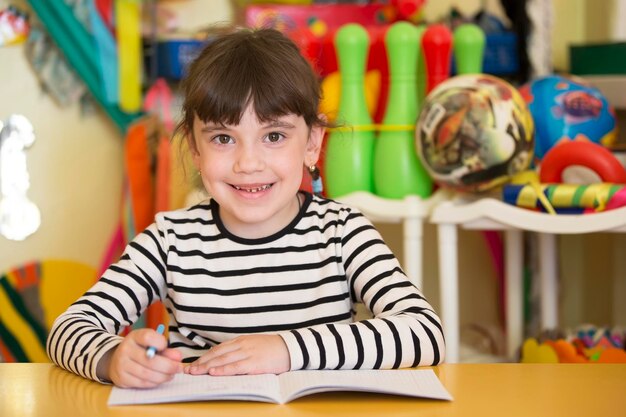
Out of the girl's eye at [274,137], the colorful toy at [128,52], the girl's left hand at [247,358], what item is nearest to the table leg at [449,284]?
the girl's eye at [274,137]

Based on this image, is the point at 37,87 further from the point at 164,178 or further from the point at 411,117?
the point at 411,117

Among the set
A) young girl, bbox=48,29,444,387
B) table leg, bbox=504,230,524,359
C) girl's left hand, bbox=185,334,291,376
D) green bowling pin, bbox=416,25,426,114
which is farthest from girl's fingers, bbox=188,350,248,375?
table leg, bbox=504,230,524,359

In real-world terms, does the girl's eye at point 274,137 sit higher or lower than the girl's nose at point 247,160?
higher

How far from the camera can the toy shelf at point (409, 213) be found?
1.83 meters

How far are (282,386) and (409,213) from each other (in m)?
0.98

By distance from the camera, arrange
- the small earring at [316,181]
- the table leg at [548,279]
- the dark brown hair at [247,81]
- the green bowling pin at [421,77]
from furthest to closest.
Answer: the table leg at [548,279], the green bowling pin at [421,77], the small earring at [316,181], the dark brown hair at [247,81]

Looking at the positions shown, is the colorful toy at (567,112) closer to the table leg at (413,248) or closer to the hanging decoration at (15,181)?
the table leg at (413,248)

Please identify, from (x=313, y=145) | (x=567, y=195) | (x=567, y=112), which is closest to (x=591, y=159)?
(x=567, y=195)

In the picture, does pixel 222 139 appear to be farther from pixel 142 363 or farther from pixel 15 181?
pixel 15 181

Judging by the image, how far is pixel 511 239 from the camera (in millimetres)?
2119

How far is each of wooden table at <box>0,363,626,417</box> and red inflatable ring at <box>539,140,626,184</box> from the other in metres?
0.75

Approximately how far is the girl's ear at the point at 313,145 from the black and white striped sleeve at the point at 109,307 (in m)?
0.22

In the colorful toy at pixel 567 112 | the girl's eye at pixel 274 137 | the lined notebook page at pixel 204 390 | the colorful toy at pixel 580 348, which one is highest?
the girl's eye at pixel 274 137

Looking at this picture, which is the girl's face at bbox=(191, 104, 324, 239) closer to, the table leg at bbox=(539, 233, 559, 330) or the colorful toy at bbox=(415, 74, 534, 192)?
the colorful toy at bbox=(415, 74, 534, 192)
